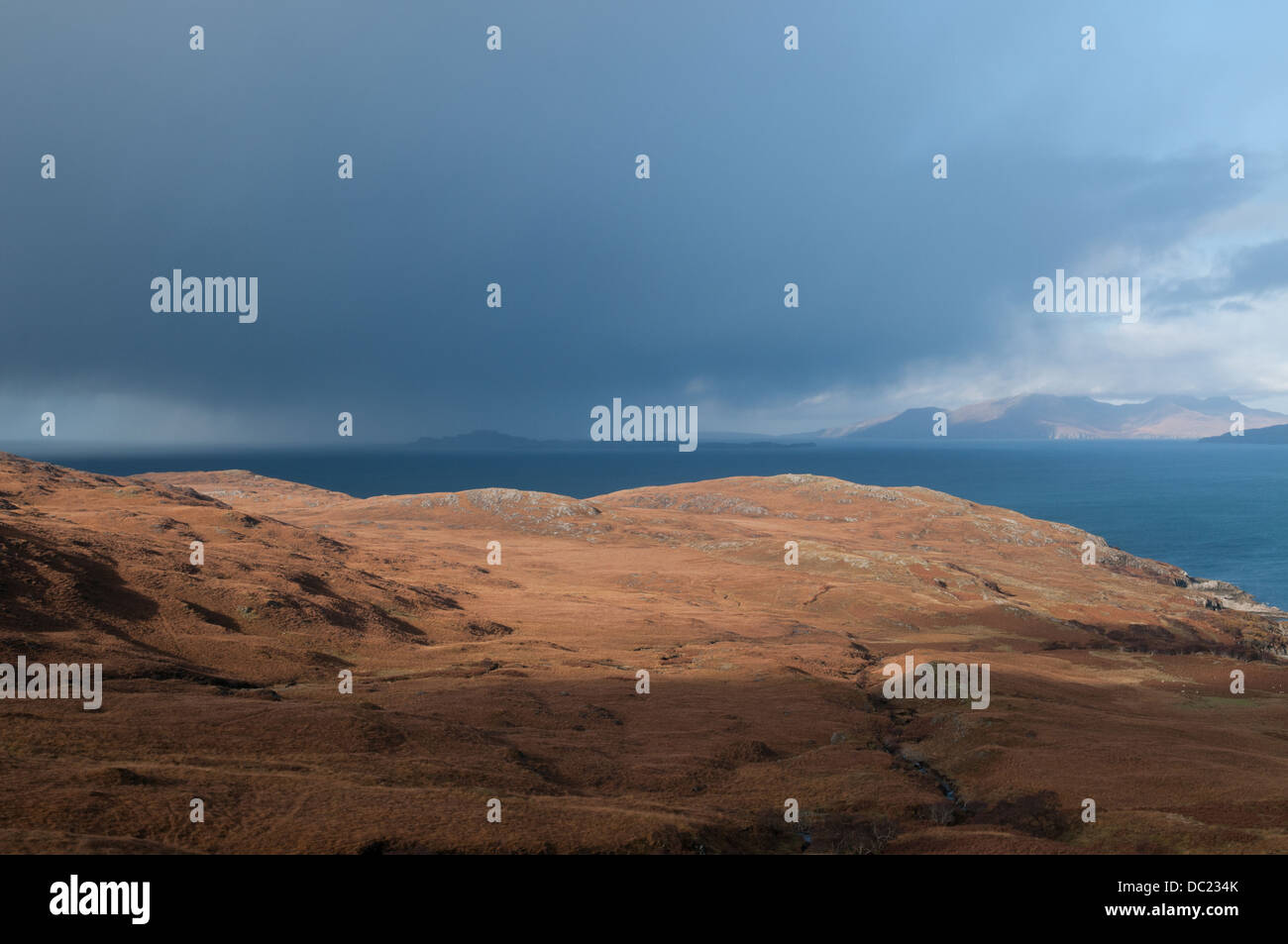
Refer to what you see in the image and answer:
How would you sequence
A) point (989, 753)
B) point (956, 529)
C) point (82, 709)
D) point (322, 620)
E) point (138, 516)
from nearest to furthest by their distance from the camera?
point (82, 709) < point (989, 753) < point (322, 620) < point (138, 516) < point (956, 529)

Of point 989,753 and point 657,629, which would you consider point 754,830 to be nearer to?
point 989,753

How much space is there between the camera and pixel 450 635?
52.2 meters

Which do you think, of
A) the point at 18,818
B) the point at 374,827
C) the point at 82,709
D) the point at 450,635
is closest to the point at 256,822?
the point at 374,827

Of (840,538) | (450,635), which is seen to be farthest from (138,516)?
(840,538)

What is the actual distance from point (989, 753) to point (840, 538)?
292 feet

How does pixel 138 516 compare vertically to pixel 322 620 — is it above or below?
above

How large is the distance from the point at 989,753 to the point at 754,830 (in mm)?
14747

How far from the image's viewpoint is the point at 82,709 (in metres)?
25.9

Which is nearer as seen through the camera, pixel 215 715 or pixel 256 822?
pixel 256 822

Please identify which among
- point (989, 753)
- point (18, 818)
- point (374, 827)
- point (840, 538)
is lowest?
point (989, 753)
